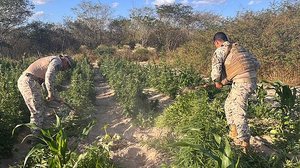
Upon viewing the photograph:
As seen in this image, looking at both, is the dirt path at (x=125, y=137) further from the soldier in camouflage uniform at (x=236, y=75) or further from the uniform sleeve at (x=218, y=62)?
the uniform sleeve at (x=218, y=62)

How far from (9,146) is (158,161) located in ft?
7.63

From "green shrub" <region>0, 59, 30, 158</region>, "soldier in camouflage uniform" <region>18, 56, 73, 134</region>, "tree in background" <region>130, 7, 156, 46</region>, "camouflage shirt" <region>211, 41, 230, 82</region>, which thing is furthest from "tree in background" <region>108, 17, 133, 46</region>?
"camouflage shirt" <region>211, 41, 230, 82</region>

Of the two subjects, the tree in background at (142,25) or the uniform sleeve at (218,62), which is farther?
the tree in background at (142,25)

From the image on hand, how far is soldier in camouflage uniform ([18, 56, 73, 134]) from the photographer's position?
603cm

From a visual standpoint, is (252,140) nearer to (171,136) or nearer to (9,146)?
(171,136)

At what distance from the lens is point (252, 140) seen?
5449 mm

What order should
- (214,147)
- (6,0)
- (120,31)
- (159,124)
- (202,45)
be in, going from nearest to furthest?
1. (214,147)
2. (159,124)
3. (202,45)
4. (6,0)
5. (120,31)

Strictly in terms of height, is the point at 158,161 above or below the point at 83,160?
below

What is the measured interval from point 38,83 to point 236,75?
10.7ft

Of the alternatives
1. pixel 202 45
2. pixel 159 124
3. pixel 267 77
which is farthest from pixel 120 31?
pixel 159 124

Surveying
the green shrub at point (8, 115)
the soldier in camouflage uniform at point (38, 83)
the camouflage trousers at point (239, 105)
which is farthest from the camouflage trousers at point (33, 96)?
the camouflage trousers at point (239, 105)

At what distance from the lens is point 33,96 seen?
6.09 meters

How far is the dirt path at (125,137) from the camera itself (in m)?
5.24

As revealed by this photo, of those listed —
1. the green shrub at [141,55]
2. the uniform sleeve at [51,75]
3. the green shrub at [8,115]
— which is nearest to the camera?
the green shrub at [8,115]
